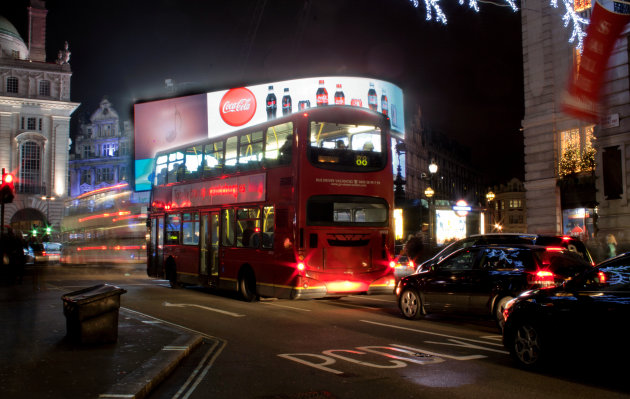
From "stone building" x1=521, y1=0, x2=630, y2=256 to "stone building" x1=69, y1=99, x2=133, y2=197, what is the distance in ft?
253

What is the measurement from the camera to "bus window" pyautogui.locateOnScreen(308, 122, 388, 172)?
44.5ft

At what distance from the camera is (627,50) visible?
23.0 m

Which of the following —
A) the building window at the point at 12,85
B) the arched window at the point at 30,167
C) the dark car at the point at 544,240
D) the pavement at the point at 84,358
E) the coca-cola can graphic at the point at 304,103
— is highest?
the building window at the point at 12,85

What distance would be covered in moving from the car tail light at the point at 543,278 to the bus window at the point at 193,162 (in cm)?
1077

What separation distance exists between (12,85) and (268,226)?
7216 centimetres

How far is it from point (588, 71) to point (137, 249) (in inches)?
1121

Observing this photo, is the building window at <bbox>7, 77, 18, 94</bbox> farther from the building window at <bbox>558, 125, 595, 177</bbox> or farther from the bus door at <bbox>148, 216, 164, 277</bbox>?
the building window at <bbox>558, 125, 595, 177</bbox>

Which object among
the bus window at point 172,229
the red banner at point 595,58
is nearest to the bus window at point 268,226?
the bus window at point 172,229

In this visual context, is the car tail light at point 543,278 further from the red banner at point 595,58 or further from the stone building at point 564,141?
the red banner at point 595,58

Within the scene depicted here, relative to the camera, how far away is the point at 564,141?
27.3 metres

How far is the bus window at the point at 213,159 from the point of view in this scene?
1656 cm

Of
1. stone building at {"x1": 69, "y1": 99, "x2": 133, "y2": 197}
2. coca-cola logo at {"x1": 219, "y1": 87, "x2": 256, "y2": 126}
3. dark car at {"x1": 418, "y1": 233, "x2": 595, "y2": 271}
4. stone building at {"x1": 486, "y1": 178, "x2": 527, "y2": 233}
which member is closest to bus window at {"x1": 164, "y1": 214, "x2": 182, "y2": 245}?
dark car at {"x1": 418, "y1": 233, "x2": 595, "y2": 271}

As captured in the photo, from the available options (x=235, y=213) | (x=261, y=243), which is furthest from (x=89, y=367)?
(x=235, y=213)

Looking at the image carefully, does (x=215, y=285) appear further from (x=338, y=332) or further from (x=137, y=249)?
(x=137, y=249)
